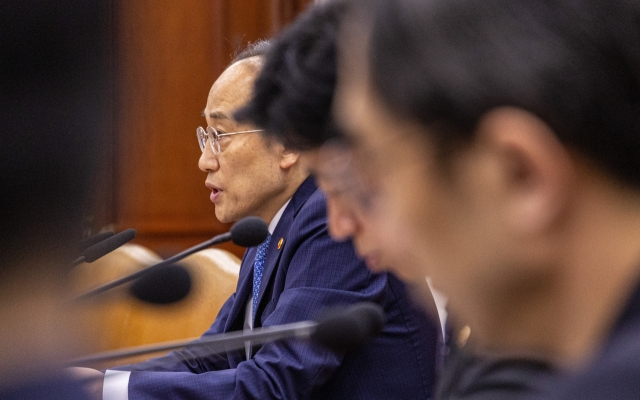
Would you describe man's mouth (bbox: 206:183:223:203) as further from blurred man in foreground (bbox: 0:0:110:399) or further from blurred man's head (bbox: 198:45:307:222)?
blurred man in foreground (bbox: 0:0:110:399)

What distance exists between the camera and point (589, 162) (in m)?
0.50

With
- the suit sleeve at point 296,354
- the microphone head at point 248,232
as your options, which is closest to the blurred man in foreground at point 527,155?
the microphone head at point 248,232

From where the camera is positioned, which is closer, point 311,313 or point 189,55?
point 311,313

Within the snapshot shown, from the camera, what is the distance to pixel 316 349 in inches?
59.9

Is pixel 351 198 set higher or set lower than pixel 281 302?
higher

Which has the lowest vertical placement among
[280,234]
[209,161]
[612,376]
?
[280,234]

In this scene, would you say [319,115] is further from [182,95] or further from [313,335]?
[182,95]

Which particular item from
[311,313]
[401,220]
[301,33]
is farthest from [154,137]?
[401,220]

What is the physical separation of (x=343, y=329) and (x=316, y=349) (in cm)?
58

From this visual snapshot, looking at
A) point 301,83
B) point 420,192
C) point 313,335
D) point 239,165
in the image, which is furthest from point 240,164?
point 420,192

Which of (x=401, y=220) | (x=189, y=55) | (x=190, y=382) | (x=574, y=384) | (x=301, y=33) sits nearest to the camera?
(x=574, y=384)

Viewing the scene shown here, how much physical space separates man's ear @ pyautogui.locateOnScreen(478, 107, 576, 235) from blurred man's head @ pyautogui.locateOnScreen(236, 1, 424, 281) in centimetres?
13

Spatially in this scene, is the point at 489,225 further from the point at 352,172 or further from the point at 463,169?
the point at 352,172

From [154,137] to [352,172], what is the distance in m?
2.79
